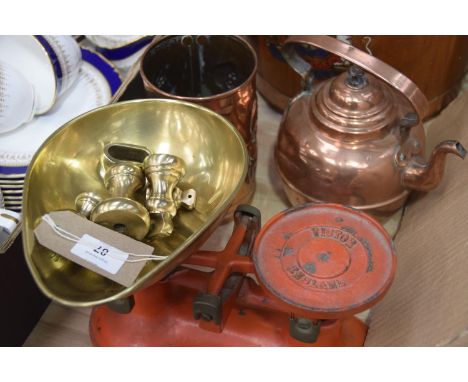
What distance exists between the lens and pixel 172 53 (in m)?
0.80

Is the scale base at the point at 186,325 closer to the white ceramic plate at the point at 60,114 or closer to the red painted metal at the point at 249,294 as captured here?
the red painted metal at the point at 249,294

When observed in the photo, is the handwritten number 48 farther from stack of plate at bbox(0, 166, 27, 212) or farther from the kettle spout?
the kettle spout

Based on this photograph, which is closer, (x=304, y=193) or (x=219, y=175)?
(x=219, y=175)

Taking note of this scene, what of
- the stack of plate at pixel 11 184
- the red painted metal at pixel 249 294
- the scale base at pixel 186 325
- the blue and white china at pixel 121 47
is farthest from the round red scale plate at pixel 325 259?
the blue and white china at pixel 121 47

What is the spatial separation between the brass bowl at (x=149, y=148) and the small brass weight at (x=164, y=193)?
0.7 inches

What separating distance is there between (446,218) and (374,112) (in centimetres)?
16

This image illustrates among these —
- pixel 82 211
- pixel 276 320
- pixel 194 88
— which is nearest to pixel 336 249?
pixel 276 320

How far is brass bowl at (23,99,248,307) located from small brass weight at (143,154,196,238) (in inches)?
0.7

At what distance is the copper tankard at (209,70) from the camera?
2.46 ft

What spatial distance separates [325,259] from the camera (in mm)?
548

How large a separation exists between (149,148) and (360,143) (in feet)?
0.88

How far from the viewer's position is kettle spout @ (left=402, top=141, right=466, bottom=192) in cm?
69

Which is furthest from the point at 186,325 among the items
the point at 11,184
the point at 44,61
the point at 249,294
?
the point at 44,61

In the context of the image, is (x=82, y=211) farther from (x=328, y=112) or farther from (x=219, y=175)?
(x=328, y=112)
